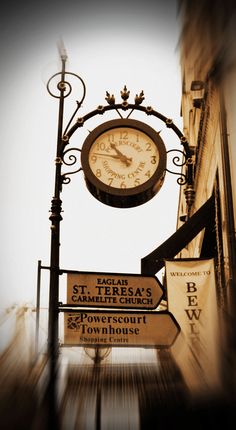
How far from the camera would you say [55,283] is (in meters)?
6.41

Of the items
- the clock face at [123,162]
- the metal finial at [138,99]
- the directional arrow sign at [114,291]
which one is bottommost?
the directional arrow sign at [114,291]

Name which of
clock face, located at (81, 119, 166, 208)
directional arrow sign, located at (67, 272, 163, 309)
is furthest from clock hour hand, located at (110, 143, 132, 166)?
directional arrow sign, located at (67, 272, 163, 309)

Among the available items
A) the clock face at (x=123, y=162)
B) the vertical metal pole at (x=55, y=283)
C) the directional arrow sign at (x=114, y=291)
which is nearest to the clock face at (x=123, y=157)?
the clock face at (x=123, y=162)

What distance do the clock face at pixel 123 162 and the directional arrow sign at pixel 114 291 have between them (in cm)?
173

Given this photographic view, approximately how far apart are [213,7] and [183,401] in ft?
3.60

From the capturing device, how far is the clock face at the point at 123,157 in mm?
7820

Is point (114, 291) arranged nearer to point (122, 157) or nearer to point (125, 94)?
point (122, 157)

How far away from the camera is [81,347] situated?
219cm

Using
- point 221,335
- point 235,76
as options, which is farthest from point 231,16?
point 221,335

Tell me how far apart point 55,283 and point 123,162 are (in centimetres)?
223

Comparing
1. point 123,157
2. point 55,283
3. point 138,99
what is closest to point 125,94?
point 138,99

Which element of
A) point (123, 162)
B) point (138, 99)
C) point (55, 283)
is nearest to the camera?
point (55, 283)

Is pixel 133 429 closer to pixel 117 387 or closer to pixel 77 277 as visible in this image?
pixel 117 387

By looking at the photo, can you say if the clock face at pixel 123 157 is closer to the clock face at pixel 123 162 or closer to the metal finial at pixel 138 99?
the clock face at pixel 123 162
